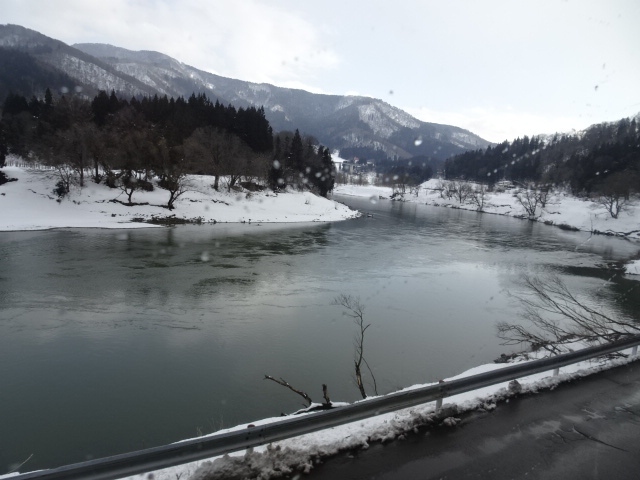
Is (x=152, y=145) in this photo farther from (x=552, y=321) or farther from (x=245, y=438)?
(x=245, y=438)

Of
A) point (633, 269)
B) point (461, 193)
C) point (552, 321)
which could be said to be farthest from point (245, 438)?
point (461, 193)

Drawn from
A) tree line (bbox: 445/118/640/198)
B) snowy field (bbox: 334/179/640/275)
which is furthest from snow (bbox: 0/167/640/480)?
tree line (bbox: 445/118/640/198)

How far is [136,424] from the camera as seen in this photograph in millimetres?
7367

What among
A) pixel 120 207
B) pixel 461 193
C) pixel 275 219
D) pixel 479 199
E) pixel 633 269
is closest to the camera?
pixel 633 269

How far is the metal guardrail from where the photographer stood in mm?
3199

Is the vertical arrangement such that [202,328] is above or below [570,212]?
below

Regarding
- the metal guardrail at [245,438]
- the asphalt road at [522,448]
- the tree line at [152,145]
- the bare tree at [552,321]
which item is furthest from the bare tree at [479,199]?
the metal guardrail at [245,438]

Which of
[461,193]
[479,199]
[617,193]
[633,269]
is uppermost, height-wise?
[617,193]

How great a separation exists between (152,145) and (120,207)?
8209mm

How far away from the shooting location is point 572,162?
289ft

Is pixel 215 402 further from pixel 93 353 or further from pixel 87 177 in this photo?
pixel 87 177

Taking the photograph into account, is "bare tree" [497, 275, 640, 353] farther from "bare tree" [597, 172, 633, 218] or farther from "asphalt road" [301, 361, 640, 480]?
"bare tree" [597, 172, 633, 218]

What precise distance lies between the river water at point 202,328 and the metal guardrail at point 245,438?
412 centimetres

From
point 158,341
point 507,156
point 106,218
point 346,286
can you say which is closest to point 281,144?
point 106,218
